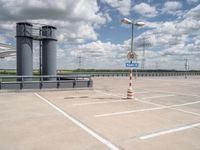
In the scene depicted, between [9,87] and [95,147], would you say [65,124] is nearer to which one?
[95,147]

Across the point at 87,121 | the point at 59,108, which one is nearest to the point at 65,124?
the point at 87,121

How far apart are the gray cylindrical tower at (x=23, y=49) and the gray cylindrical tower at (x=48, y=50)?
1.65m

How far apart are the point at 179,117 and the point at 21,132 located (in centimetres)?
621

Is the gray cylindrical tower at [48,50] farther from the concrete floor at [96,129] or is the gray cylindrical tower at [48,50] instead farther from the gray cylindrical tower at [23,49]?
the concrete floor at [96,129]

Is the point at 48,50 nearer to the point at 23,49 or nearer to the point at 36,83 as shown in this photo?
the point at 23,49

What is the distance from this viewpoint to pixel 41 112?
394 inches

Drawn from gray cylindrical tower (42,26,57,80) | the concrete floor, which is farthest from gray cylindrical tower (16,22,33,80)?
the concrete floor

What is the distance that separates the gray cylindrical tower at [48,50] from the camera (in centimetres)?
2084

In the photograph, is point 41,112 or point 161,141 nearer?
point 161,141

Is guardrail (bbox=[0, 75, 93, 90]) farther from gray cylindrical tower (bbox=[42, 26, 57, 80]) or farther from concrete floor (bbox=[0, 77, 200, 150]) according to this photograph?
concrete floor (bbox=[0, 77, 200, 150])

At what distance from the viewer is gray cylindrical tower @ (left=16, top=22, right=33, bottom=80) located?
19297 millimetres

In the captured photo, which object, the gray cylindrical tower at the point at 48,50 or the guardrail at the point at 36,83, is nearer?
the guardrail at the point at 36,83

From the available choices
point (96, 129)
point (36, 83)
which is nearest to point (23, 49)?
point (36, 83)

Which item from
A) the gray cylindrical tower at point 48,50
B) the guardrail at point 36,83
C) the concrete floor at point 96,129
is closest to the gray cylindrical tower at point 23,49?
the guardrail at point 36,83
